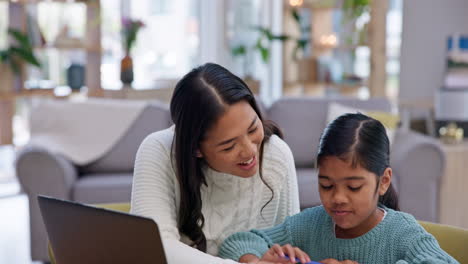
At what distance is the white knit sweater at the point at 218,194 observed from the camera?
1.51 metres

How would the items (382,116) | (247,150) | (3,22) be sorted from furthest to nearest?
(3,22), (382,116), (247,150)

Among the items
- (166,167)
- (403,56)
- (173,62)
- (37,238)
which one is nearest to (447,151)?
(403,56)

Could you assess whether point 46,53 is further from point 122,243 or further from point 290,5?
point 122,243

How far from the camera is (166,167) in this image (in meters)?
1.55

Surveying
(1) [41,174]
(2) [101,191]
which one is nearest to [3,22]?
(1) [41,174]

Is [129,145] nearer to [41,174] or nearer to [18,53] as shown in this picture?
[41,174]

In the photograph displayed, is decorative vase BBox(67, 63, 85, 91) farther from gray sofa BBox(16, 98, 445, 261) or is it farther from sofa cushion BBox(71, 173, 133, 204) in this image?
sofa cushion BBox(71, 173, 133, 204)

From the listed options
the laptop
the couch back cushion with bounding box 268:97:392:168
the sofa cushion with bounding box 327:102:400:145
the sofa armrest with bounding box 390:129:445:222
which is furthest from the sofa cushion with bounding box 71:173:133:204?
the laptop

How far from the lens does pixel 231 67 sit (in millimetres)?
7348

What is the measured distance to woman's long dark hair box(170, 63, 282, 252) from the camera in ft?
4.74

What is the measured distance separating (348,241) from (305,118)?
113 inches

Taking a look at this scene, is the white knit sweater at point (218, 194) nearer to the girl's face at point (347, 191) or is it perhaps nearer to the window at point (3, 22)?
the girl's face at point (347, 191)

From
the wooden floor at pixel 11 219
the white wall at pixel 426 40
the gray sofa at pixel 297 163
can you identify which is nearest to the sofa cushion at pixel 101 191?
the gray sofa at pixel 297 163

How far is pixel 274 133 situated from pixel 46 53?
4.37m
